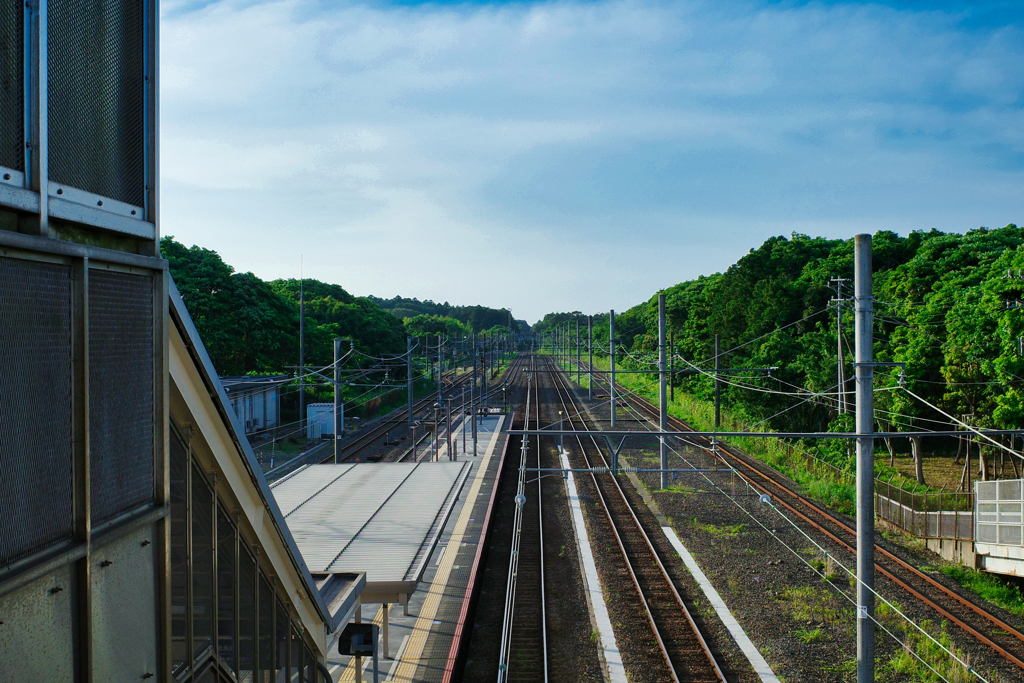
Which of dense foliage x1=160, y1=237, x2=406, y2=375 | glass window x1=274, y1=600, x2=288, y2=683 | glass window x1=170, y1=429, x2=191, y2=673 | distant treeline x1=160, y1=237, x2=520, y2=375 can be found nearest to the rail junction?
glass window x1=274, y1=600, x2=288, y2=683

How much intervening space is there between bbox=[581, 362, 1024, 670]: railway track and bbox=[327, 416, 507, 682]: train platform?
7445mm

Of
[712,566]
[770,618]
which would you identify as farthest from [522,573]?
[770,618]

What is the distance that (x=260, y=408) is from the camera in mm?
27328

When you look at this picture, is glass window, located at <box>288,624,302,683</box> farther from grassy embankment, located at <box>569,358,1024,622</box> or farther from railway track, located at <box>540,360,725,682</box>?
grassy embankment, located at <box>569,358,1024,622</box>

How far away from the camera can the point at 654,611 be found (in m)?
10.7

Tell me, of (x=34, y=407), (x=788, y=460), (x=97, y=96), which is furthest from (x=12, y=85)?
(x=788, y=460)

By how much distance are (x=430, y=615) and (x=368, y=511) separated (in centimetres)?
214

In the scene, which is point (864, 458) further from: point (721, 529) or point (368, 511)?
point (721, 529)

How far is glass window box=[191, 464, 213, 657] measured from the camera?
109 inches

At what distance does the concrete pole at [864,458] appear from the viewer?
6.66m

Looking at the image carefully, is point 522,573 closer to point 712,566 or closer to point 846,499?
point 712,566

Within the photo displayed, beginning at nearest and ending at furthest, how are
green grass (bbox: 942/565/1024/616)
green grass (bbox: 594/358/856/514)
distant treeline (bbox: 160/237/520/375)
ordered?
1. green grass (bbox: 942/565/1024/616)
2. green grass (bbox: 594/358/856/514)
3. distant treeline (bbox: 160/237/520/375)

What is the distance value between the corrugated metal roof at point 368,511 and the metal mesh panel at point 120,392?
17.6ft

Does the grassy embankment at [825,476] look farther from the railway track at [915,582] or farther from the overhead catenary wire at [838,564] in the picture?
the railway track at [915,582]
